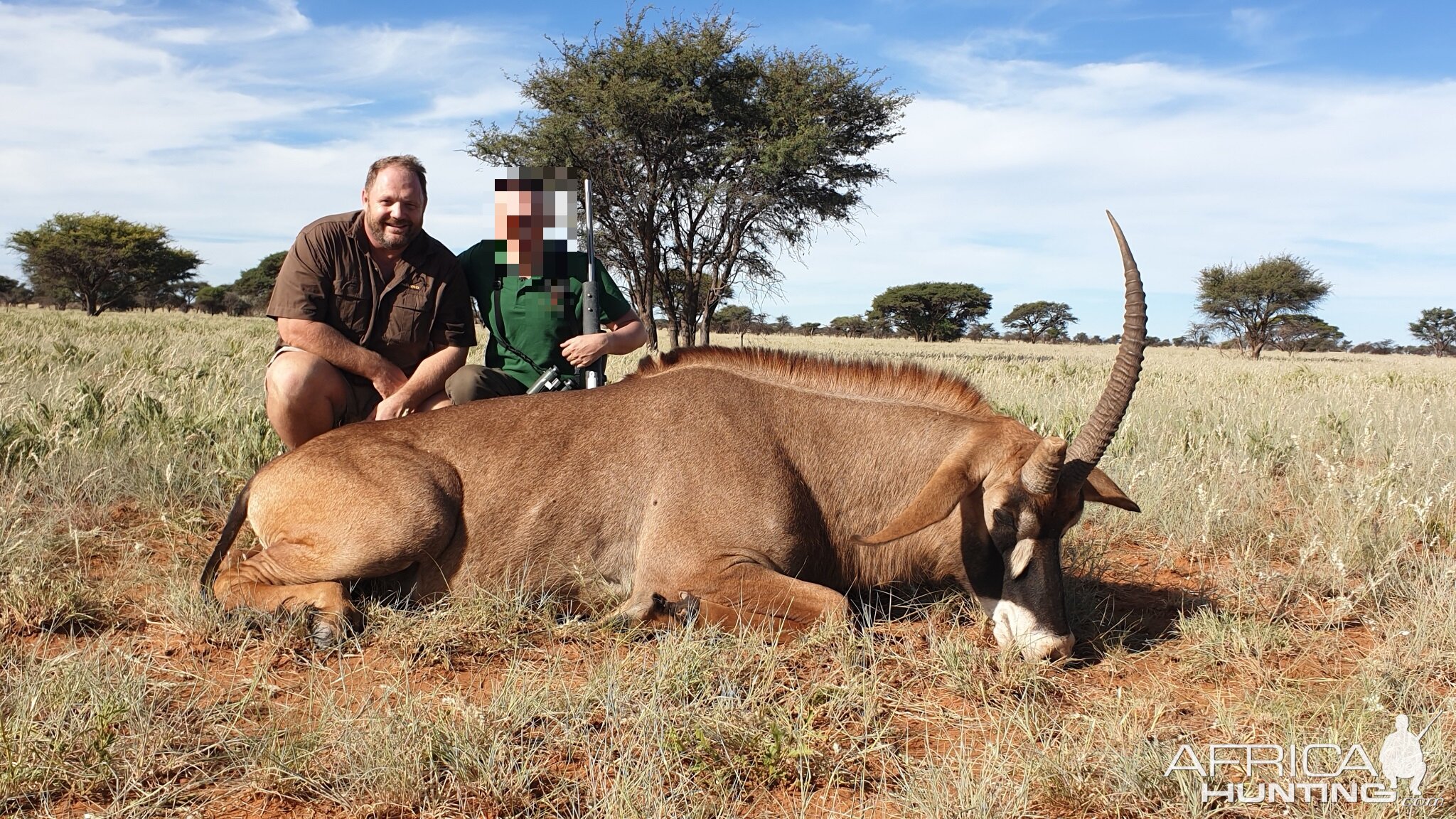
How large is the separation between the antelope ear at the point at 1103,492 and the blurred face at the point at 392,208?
13.6 feet

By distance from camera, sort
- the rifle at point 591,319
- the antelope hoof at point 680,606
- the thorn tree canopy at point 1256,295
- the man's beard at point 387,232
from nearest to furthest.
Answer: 1. the antelope hoof at point 680,606
2. the man's beard at point 387,232
3. the rifle at point 591,319
4. the thorn tree canopy at point 1256,295

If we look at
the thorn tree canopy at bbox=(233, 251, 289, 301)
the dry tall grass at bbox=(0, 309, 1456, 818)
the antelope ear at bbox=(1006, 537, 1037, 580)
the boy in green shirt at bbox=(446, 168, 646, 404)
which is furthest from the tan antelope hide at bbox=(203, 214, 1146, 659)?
the thorn tree canopy at bbox=(233, 251, 289, 301)

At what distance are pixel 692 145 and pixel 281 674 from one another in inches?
1012

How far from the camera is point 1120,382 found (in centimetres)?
384

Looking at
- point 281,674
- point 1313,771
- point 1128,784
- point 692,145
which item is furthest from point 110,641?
point 692,145

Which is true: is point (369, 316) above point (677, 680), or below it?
above

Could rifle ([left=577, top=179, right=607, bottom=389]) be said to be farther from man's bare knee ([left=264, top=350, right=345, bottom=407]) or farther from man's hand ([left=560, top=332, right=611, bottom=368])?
man's bare knee ([left=264, top=350, right=345, bottom=407])

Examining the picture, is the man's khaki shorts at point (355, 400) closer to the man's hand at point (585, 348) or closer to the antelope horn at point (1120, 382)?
the man's hand at point (585, 348)

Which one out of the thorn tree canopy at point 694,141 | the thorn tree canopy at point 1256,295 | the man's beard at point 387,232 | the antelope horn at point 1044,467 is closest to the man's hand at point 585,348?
the man's beard at point 387,232

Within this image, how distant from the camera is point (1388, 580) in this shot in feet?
15.8

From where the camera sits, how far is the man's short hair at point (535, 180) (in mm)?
6066

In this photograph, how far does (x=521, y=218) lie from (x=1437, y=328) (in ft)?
294

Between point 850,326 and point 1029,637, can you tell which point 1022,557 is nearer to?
point 1029,637

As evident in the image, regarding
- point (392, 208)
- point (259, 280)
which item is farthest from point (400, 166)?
point (259, 280)
